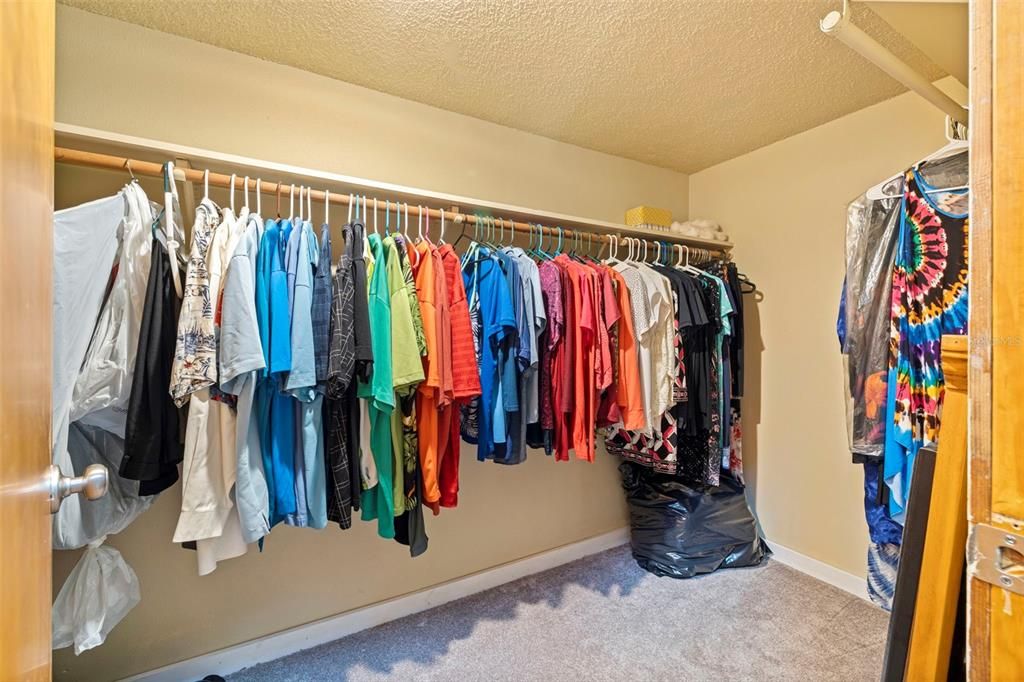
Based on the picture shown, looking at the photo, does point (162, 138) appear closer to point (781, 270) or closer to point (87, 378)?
point (87, 378)

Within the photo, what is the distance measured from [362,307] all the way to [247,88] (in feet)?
3.50

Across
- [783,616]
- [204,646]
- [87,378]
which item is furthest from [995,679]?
[204,646]

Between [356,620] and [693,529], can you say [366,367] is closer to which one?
[356,620]

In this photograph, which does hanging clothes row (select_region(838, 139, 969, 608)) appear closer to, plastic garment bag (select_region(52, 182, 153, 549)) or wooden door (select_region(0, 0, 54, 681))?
wooden door (select_region(0, 0, 54, 681))

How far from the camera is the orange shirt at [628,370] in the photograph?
1840 mm

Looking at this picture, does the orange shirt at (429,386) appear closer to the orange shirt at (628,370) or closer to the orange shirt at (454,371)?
the orange shirt at (454,371)

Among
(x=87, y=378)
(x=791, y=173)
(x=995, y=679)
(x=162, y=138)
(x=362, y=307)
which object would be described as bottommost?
(x=995, y=679)

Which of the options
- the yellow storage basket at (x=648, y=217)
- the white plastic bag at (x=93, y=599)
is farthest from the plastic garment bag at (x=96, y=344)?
the yellow storage basket at (x=648, y=217)

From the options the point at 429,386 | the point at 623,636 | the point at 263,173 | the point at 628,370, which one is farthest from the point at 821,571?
the point at 263,173

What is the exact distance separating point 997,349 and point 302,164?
79.3 inches

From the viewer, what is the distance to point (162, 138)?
5.08 feet

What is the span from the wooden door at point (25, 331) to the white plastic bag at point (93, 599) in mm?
845

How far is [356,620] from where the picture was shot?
1856 mm

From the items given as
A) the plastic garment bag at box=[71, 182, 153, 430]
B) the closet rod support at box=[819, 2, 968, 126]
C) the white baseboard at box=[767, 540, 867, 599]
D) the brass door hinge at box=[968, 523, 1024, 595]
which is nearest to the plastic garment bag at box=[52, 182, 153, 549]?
the plastic garment bag at box=[71, 182, 153, 430]
